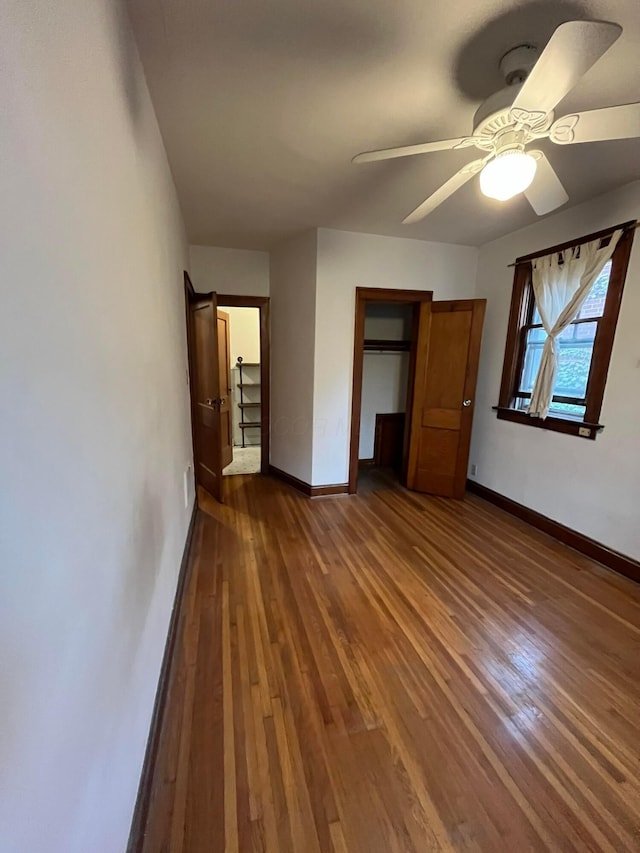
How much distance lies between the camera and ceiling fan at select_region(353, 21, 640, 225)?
1054mm

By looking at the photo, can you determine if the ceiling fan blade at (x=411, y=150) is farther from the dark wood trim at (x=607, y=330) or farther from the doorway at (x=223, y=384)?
the doorway at (x=223, y=384)

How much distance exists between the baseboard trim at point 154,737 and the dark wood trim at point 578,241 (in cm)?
369

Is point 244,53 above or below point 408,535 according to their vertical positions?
above

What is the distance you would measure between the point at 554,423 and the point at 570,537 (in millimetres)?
919

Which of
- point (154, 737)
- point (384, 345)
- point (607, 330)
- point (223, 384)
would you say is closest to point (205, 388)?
point (223, 384)

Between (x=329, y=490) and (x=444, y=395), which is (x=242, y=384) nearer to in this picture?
(x=329, y=490)

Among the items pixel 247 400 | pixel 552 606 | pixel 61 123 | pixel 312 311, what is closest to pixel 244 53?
pixel 61 123

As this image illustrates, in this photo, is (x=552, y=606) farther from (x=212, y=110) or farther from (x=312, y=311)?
(x=212, y=110)

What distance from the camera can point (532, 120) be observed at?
4.34 feet

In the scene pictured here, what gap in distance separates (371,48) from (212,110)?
80 cm

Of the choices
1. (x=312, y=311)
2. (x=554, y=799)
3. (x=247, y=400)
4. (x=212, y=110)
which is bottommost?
(x=554, y=799)

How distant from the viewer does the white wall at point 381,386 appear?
4402mm

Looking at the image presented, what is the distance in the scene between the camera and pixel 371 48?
4.52 ft

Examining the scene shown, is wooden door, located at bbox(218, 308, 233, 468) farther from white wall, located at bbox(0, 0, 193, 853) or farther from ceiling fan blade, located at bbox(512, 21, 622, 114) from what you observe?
ceiling fan blade, located at bbox(512, 21, 622, 114)
